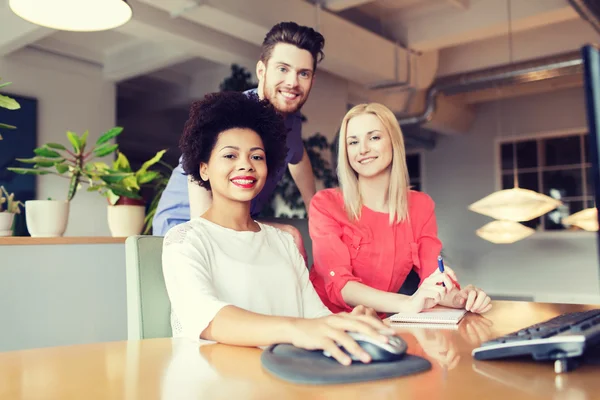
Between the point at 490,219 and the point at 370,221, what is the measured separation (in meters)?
8.23

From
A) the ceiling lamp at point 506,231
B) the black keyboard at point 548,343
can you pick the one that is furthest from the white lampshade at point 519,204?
the black keyboard at point 548,343

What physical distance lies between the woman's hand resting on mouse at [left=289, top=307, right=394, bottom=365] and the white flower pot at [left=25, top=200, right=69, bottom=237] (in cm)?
193

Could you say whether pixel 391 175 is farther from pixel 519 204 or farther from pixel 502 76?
pixel 502 76

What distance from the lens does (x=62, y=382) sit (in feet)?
2.17

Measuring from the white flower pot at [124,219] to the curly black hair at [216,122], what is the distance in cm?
135

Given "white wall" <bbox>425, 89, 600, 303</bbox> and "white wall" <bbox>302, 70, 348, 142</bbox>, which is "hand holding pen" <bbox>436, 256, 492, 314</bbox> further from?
"white wall" <bbox>425, 89, 600, 303</bbox>

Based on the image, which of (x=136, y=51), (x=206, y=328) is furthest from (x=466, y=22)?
(x=206, y=328)

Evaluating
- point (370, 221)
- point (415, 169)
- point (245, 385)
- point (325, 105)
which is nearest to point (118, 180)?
point (370, 221)

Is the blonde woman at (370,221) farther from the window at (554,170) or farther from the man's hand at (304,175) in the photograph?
the window at (554,170)

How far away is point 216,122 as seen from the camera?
4.25 feet

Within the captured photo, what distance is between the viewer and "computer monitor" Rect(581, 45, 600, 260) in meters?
0.65

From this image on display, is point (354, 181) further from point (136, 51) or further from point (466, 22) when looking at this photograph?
point (136, 51)

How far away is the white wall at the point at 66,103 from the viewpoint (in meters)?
5.44

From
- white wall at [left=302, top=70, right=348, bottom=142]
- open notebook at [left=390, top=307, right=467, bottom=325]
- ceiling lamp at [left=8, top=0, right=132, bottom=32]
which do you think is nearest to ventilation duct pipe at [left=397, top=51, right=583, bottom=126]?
white wall at [left=302, top=70, right=348, bottom=142]
